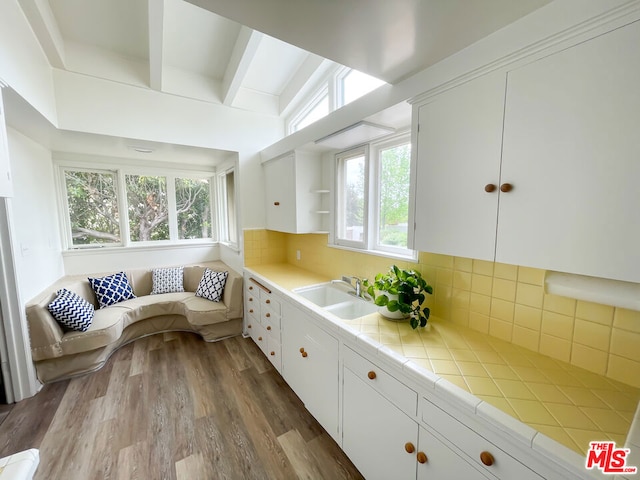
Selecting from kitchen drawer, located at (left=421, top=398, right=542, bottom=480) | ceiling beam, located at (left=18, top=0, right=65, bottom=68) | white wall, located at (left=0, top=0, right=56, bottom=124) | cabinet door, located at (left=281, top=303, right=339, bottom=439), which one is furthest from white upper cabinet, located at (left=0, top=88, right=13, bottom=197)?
kitchen drawer, located at (left=421, top=398, right=542, bottom=480)

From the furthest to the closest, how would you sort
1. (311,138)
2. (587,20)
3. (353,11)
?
(311,138) → (353,11) → (587,20)

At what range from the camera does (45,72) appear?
1.97 meters

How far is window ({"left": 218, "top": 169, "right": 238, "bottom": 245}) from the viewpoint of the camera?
342cm

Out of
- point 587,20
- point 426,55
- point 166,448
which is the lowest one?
point 166,448

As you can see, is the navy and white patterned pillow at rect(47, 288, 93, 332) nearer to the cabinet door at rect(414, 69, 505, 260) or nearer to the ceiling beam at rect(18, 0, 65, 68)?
the ceiling beam at rect(18, 0, 65, 68)

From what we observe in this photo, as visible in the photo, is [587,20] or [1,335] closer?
[587,20]

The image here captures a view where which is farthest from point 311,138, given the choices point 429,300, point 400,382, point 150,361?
point 150,361

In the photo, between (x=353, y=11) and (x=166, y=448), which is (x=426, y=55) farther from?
(x=166, y=448)

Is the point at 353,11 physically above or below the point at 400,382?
above

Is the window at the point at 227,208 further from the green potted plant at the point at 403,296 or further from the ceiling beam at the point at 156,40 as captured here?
the green potted plant at the point at 403,296

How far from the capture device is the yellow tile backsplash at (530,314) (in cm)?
96

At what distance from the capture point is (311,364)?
1.78m

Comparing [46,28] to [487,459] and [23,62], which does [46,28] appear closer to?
[23,62]

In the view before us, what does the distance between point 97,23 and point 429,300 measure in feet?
10.8
